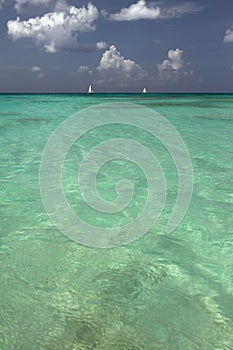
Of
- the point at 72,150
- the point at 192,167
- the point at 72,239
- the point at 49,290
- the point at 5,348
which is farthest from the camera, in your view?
the point at 72,150

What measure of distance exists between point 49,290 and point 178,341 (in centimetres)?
94

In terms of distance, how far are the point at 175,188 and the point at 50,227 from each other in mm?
2014

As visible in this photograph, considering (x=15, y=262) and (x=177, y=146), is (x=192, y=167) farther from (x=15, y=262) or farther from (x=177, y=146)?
(x=15, y=262)

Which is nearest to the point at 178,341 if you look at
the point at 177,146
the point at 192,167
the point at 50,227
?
the point at 50,227

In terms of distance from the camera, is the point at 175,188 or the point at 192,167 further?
the point at 192,167

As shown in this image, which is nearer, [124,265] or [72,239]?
[124,265]

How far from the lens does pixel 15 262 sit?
303cm

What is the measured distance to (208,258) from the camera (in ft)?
10.5

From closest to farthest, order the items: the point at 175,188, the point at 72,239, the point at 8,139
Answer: the point at 72,239 < the point at 175,188 < the point at 8,139

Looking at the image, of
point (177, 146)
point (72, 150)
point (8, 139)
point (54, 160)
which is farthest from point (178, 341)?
point (8, 139)

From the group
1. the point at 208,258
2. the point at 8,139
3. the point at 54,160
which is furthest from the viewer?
the point at 8,139

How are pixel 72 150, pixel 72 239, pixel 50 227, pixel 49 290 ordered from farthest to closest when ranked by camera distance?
pixel 72 150 < pixel 50 227 < pixel 72 239 < pixel 49 290

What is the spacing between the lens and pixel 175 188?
521cm

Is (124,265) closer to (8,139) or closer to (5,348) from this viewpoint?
(5,348)
